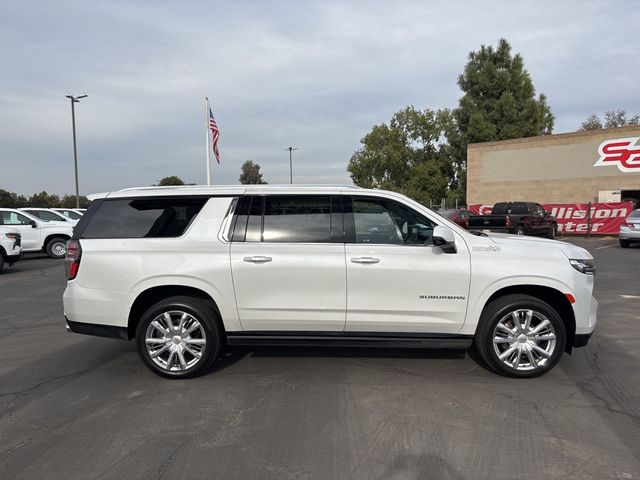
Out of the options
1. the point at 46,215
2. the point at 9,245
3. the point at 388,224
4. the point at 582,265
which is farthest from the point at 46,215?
the point at 582,265

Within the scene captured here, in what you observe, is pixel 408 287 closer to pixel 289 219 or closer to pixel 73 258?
pixel 289 219

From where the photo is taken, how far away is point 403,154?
5903 cm

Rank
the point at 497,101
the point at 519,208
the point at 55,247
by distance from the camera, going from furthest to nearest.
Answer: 1. the point at 497,101
2. the point at 519,208
3. the point at 55,247

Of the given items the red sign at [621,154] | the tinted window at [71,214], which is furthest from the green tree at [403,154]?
the tinted window at [71,214]

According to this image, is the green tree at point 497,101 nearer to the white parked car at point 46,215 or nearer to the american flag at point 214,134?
the american flag at point 214,134

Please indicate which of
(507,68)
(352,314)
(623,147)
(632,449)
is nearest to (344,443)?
(352,314)

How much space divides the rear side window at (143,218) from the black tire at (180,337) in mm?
687

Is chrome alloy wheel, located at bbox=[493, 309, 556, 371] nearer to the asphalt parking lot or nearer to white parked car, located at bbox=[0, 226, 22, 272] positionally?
the asphalt parking lot

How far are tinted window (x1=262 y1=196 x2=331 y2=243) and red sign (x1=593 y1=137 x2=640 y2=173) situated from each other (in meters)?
26.4

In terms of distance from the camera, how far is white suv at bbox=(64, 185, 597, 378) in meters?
4.36

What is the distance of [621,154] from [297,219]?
87.9 feet

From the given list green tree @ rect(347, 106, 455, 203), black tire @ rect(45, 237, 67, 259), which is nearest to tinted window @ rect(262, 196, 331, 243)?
black tire @ rect(45, 237, 67, 259)

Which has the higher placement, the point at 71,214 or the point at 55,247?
the point at 71,214

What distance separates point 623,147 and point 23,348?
93.1ft
